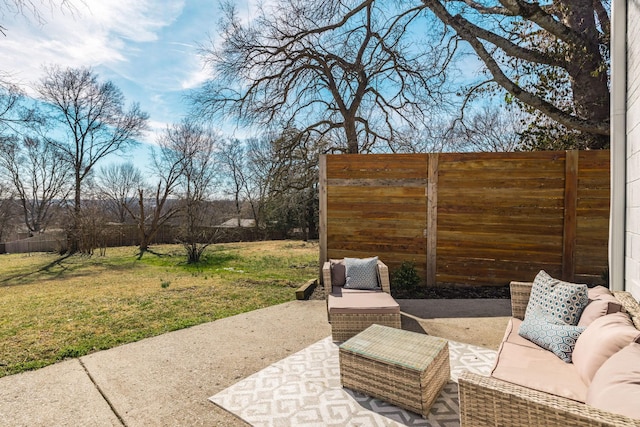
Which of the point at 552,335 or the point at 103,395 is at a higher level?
the point at 552,335

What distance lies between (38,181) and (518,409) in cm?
2467

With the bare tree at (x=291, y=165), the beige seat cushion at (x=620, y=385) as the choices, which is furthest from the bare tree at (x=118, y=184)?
the beige seat cushion at (x=620, y=385)

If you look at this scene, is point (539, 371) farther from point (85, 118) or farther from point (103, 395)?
point (85, 118)

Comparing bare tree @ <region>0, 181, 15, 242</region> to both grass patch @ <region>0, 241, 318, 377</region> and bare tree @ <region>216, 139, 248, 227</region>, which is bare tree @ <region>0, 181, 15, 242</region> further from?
bare tree @ <region>216, 139, 248, 227</region>

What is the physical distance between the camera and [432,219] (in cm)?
542

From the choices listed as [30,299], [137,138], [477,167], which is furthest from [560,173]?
[137,138]

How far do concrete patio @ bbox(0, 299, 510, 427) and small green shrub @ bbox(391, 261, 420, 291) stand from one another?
837 millimetres

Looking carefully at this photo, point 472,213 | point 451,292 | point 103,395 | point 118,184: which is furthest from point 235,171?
point 103,395

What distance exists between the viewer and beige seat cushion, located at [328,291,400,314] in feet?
10.7

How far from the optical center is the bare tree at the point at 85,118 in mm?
14094

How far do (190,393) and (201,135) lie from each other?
15.3 metres

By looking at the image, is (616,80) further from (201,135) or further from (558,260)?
(201,135)

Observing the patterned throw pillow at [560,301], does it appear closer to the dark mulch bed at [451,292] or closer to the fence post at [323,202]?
the dark mulch bed at [451,292]

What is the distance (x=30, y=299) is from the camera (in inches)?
215
